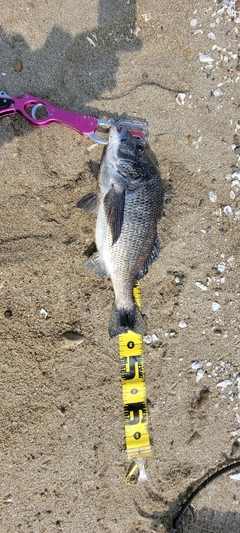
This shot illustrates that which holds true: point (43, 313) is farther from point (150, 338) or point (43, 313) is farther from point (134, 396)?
point (134, 396)

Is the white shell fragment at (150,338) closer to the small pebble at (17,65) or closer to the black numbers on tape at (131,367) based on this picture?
the black numbers on tape at (131,367)

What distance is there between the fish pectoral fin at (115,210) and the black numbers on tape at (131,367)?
3.82 ft

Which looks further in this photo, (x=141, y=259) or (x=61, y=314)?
(x=61, y=314)

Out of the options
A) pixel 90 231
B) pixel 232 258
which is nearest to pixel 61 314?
pixel 90 231

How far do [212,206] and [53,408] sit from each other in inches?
93.7

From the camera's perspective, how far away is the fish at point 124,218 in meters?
3.21

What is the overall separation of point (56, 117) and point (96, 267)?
1326 mm

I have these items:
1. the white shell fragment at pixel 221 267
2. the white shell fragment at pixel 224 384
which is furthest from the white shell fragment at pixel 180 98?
the white shell fragment at pixel 224 384

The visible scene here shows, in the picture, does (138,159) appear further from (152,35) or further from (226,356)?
(226,356)

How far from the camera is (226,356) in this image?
12.6 ft

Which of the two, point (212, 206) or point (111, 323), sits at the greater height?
point (212, 206)

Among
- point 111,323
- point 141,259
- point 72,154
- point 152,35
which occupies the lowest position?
point 111,323

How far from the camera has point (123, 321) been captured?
Result: 3.44 m

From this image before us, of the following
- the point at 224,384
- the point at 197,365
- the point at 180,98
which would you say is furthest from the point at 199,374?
the point at 180,98
